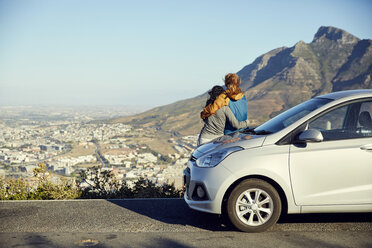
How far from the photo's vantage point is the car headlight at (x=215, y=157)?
4641 millimetres

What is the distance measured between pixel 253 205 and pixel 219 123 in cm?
226

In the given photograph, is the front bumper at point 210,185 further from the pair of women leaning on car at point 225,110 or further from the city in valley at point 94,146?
the city in valley at point 94,146

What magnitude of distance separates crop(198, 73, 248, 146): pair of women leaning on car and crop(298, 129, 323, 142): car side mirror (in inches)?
77.8

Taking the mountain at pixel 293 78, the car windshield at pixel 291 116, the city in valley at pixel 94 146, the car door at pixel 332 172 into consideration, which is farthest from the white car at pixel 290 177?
the mountain at pixel 293 78

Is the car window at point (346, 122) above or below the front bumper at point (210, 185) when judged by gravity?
above

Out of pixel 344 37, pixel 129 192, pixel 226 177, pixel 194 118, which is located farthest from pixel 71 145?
pixel 344 37

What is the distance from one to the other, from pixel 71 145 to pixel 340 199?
172 ft

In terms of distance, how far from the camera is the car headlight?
15.2 ft

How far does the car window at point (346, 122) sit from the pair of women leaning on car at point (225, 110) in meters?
1.85

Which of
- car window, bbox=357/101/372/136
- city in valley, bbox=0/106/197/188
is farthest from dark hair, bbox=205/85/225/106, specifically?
city in valley, bbox=0/106/197/188

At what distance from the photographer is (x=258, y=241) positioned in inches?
169

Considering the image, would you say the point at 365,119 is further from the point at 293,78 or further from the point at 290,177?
the point at 293,78

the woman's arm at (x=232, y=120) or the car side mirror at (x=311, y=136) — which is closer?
the car side mirror at (x=311, y=136)

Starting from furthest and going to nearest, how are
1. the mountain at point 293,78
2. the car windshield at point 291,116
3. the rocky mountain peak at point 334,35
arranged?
1. the rocky mountain peak at point 334,35
2. the mountain at point 293,78
3. the car windshield at point 291,116
